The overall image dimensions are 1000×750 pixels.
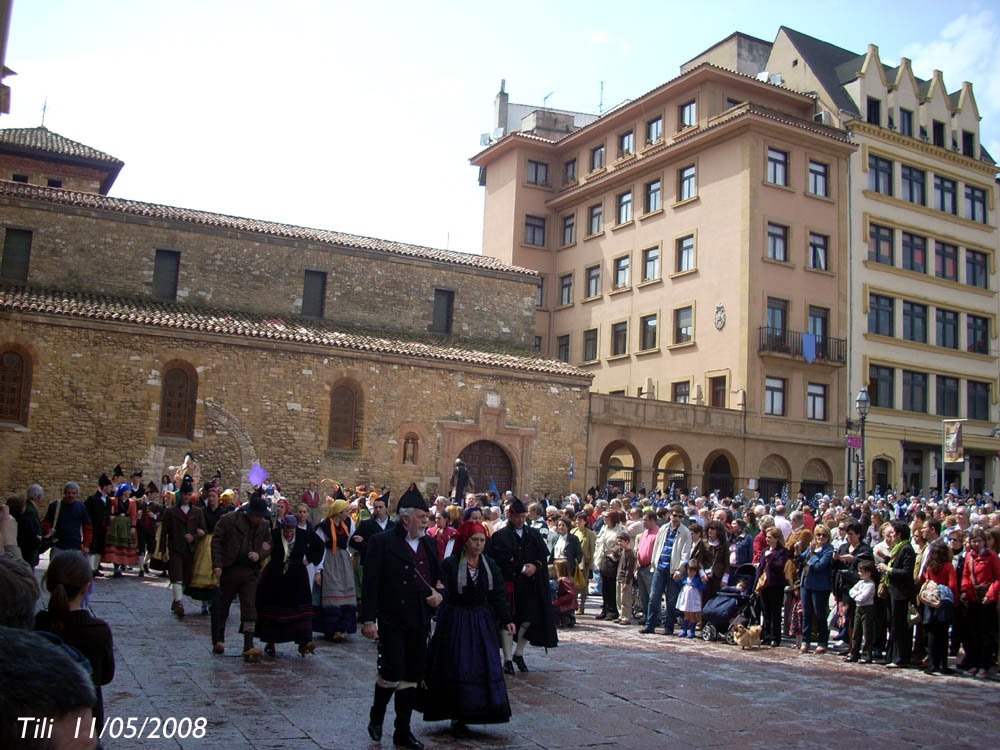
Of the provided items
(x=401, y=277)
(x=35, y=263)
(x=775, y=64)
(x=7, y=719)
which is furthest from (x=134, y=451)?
(x=775, y=64)

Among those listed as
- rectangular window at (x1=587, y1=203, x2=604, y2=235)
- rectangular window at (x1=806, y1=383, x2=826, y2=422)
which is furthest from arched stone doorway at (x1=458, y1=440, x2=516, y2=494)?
rectangular window at (x1=587, y1=203, x2=604, y2=235)

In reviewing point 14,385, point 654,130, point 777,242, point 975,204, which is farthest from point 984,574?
point 975,204

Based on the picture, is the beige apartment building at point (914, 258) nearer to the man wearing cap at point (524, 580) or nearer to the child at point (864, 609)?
the child at point (864, 609)

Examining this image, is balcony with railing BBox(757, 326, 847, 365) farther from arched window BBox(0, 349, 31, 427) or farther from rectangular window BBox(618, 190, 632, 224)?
arched window BBox(0, 349, 31, 427)

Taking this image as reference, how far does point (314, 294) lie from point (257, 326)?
3.75 m

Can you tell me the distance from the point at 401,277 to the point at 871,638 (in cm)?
2491

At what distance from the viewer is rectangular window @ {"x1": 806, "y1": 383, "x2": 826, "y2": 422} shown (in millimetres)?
37250

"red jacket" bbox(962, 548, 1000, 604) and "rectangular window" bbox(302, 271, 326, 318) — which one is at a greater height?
"rectangular window" bbox(302, 271, 326, 318)

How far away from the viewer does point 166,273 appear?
103 feet

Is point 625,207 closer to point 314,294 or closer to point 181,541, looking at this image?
point 314,294

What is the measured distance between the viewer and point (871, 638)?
12.3m

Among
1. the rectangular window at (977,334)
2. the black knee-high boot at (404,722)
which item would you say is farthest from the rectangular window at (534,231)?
the black knee-high boot at (404,722)

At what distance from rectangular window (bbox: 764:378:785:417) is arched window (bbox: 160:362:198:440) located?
21.3 meters

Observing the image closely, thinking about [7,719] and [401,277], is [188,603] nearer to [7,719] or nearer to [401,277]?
[7,719]
